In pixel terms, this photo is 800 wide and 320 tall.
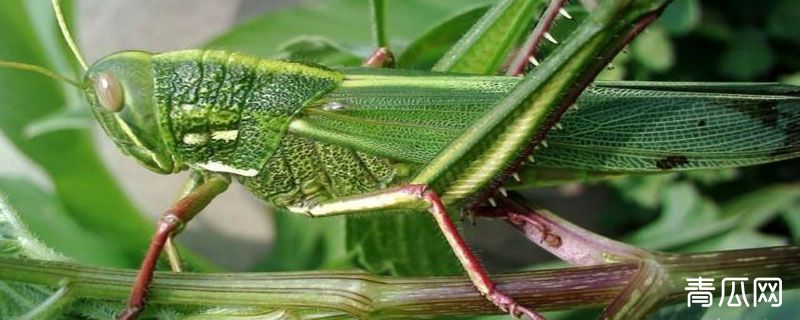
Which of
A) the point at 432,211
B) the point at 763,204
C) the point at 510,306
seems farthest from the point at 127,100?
the point at 763,204

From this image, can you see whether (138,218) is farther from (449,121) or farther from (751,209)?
(751,209)

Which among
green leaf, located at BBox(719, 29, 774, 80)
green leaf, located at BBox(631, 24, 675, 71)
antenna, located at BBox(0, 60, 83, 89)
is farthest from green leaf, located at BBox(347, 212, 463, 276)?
green leaf, located at BBox(719, 29, 774, 80)

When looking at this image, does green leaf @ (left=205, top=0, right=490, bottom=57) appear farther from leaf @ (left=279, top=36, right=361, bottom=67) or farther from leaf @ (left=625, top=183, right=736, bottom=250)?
leaf @ (left=625, top=183, right=736, bottom=250)

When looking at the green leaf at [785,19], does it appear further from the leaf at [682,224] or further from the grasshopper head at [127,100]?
the grasshopper head at [127,100]

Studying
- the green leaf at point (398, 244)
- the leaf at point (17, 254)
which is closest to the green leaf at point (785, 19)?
the green leaf at point (398, 244)

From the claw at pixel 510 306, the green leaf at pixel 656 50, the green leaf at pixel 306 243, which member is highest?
the green leaf at pixel 656 50

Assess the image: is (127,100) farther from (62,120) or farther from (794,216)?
(794,216)

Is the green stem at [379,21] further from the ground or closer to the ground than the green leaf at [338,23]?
closer to the ground
